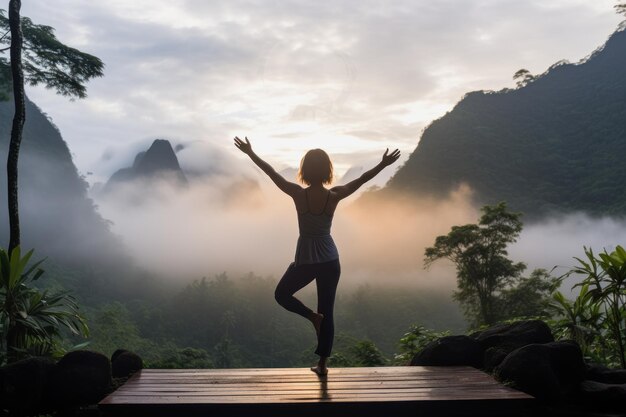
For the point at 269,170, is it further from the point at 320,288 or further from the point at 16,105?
the point at 16,105

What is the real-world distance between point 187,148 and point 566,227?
110669 mm

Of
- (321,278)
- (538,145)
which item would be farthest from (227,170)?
(321,278)

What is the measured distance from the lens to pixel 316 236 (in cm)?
542

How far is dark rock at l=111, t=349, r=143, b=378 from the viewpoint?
5.75 m

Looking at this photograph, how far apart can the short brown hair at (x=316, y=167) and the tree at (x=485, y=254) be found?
30338mm

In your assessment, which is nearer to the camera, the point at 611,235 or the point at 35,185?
the point at 611,235

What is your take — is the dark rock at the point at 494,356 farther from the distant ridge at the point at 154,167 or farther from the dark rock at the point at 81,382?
the distant ridge at the point at 154,167

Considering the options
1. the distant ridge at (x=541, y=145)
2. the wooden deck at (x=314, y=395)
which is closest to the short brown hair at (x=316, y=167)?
the wooden deck at (x=314, y=395)

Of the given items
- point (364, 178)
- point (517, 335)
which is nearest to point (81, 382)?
point (364, 178)

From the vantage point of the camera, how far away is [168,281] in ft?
305

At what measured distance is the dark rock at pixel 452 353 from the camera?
6203 mm

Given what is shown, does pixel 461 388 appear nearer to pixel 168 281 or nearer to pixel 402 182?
pixel 402 182

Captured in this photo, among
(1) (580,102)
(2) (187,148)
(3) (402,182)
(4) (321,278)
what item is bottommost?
(4) (321,278)

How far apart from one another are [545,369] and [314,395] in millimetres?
2178
